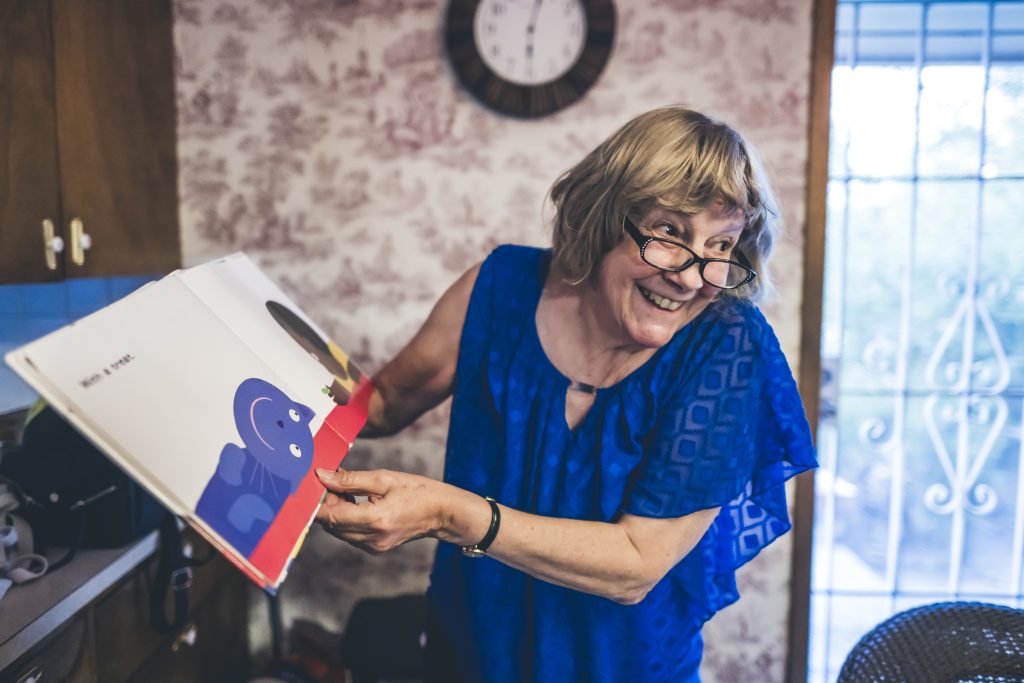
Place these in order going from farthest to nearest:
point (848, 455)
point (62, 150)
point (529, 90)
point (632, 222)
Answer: point (848, 455)
point (529, 90)
point (62, 150)
point (632, 222)

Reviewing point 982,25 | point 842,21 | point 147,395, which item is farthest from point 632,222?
point 982,25

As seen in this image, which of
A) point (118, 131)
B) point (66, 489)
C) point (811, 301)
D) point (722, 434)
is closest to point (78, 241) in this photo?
point (118, 131)

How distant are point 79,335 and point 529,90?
4.86ft

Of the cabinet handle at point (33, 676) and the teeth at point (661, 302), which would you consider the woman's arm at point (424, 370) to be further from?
the cabinet handle at point (33, 676)

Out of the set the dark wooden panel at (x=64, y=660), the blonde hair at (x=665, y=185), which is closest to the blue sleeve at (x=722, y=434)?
the blonde hair at (x=665, y=185)

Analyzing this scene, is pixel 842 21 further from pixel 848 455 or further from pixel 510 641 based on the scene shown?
pixel 510 641

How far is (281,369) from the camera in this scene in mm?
815

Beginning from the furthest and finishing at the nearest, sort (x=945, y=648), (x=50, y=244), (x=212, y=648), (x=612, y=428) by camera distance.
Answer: (x=212, y=648), (x=50, y=244), (x=612, y=428), (x=945, y=648)

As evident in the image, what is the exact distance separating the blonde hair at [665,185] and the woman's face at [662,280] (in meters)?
0.02

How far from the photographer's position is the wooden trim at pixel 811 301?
1.81 m

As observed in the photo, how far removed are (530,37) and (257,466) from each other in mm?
Result: 1524

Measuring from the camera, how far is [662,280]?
36.7 inches

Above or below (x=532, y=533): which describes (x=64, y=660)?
below

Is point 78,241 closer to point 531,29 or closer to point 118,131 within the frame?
point 118,131
